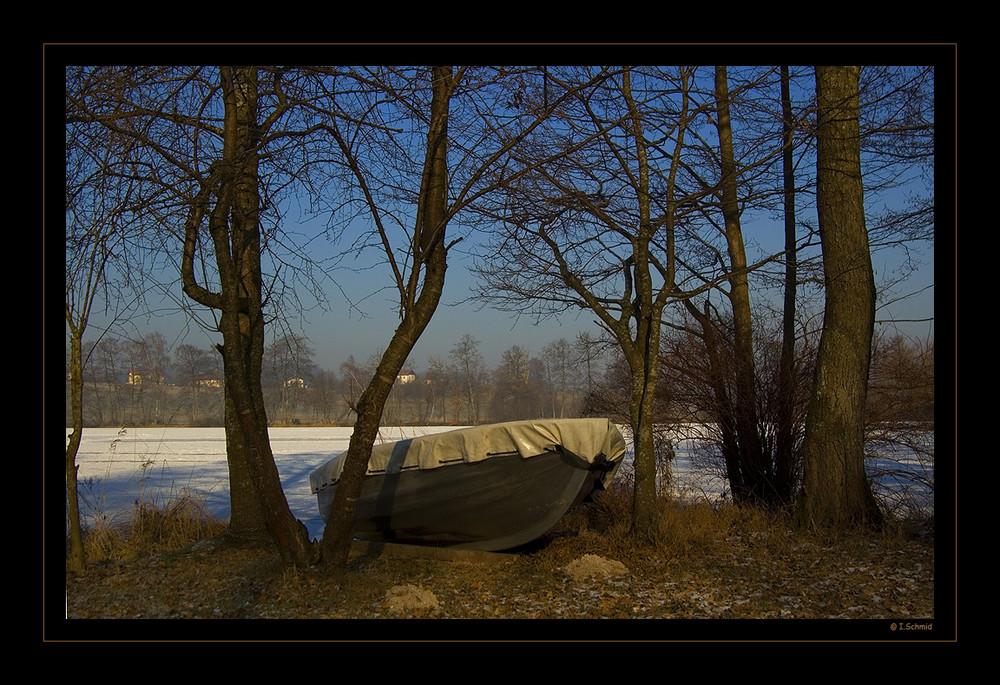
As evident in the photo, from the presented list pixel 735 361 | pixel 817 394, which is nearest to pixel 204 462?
pixel 735 361

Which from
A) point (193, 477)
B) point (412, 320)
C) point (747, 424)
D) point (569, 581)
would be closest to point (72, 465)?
point (412, 320)

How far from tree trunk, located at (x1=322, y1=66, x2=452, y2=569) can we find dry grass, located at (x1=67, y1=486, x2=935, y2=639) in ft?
1.36

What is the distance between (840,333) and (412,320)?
5137 mm

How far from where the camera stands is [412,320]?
5988 millimetres

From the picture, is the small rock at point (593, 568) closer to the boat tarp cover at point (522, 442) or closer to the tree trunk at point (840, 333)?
the boat tarp cover at point (522, 442)

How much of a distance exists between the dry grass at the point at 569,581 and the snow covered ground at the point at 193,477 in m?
2.06

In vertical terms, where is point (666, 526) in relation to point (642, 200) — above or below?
below

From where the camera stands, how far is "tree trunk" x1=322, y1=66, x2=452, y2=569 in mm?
5852

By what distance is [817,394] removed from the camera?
825 cm

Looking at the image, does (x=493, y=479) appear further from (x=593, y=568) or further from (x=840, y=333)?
(x=840, y=333)

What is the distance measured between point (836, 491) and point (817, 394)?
1.11 m

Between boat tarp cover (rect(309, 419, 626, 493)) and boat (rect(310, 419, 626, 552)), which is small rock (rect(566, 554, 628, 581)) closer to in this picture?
boat (rect(310, 419, 626, 552))

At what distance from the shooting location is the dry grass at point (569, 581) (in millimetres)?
5320
